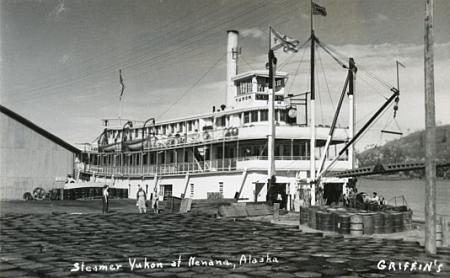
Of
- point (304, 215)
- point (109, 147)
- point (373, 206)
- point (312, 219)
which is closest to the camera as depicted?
point (312, 219)

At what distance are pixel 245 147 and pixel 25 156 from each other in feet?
50.1

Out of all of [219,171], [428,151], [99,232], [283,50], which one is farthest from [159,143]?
[428,151]

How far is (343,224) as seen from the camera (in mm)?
15625

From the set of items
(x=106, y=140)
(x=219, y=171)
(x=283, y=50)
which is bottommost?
(x=219, y=171)

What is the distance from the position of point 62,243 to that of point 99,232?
288 centimetres

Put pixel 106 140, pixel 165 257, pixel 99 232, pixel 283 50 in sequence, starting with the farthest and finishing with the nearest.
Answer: pixel 106 140, pixel 283 50, pixel 99 232, pixel 165 257

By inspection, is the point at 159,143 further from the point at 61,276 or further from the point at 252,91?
the point at 61,276

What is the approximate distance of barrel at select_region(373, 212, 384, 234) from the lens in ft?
50.9

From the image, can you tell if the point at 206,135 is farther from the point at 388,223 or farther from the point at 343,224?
the point at 388,223

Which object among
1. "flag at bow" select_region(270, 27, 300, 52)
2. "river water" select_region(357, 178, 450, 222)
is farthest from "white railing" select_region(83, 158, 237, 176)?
"river water" select_region(357, 178, 450, 222)

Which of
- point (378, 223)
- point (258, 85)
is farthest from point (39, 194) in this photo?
point (378, 223)

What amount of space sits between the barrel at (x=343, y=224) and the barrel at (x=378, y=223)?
0.84 m

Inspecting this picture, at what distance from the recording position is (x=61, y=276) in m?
8.50

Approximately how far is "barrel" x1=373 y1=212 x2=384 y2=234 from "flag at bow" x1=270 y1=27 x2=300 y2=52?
1376 centimetres
